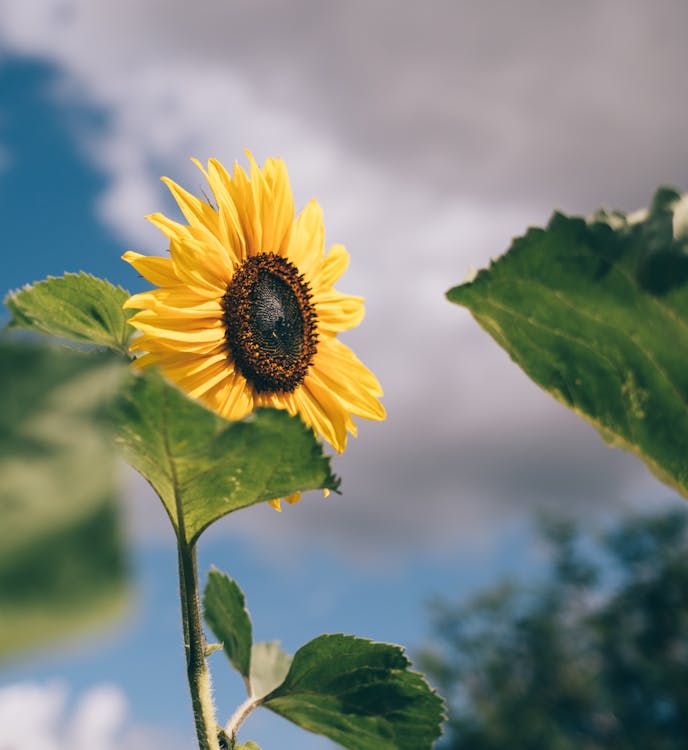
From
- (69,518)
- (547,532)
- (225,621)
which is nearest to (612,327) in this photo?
(69,518)

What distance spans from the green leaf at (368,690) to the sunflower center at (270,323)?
2.74 ft

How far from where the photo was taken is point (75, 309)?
3.79 ft

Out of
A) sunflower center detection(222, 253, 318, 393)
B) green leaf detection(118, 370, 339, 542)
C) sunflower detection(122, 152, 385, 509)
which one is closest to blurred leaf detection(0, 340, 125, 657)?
Result: green leaf detection(118, 370, 339, 542)

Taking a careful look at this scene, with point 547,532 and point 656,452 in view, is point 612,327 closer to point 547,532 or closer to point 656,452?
point 656,452

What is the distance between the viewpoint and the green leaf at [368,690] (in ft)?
3.19

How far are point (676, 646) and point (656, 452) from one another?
29.9 meters

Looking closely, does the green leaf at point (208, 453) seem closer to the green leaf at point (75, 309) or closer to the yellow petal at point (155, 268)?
the green leaf at point (75, 309)

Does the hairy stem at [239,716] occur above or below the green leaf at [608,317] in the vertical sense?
below

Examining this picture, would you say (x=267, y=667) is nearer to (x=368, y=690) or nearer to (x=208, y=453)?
(x=368, y=690)

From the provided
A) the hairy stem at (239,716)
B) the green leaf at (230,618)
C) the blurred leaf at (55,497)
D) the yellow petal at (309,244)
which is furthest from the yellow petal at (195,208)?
the blurred leaf at (55,497)

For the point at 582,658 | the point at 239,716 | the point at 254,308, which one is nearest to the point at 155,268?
the point at 254,308

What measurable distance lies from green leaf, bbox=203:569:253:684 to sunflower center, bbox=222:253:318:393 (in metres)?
0.62

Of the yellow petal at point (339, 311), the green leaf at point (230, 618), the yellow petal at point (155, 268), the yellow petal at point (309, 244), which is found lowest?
the green leaf at point (230, 618)

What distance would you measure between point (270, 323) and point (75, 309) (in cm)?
75
